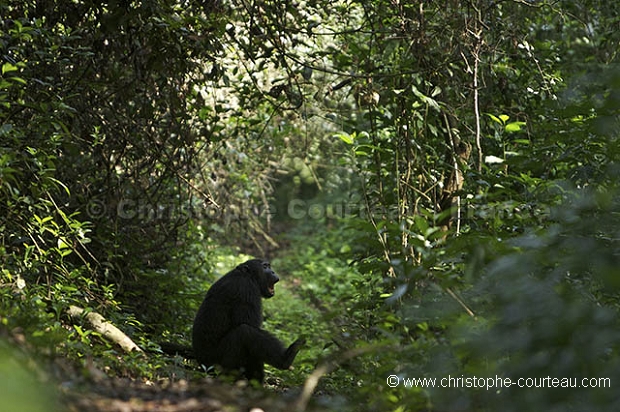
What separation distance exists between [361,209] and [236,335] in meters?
1.90

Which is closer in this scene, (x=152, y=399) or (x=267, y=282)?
(x=152, y=399)

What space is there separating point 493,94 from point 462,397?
5.27 meters

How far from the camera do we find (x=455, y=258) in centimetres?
395

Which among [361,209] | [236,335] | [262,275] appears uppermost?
[361,209]

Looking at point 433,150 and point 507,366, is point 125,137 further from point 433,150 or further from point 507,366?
point 507,366

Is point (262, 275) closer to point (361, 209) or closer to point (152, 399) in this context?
point (361, 209)
